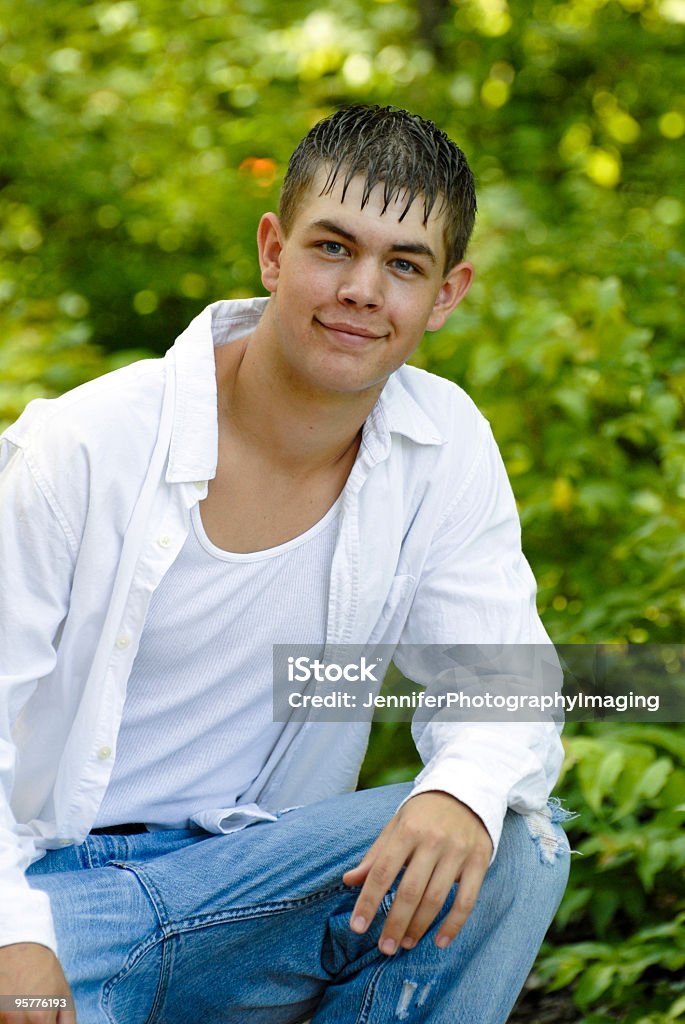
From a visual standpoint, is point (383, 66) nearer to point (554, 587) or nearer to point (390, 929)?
point (554, 587)

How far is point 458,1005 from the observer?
1.96 meters

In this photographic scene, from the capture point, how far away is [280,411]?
7.12ft

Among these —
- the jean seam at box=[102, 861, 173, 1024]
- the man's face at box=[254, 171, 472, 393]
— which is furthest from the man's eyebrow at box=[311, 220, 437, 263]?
the jean seam at box=[102, 861, 173, 1024]

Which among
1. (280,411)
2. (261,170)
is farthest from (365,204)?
(261,170)

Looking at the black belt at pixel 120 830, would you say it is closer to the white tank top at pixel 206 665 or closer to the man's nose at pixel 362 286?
the white tank top at pixel 206 665

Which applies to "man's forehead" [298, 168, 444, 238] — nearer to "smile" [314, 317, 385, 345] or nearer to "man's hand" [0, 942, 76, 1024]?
"smile" [314, 317, 385, 345]

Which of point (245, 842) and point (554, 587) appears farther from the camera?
point (554, 587)

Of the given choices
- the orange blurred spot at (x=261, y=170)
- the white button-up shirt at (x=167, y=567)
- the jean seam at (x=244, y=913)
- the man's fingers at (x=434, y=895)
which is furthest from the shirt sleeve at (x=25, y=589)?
the orange blurred spot at (x=261, y=170)

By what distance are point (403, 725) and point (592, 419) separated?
3.02 ft

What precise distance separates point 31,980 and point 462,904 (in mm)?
629

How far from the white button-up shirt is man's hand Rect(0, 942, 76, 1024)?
22 millimetres

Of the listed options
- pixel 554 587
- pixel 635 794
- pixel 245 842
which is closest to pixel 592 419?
pixel 554 587

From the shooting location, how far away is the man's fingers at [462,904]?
189 cm

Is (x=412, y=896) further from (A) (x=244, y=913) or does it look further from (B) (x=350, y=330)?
(B) (x=350, y=330)
